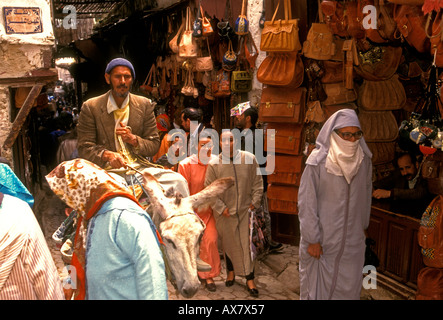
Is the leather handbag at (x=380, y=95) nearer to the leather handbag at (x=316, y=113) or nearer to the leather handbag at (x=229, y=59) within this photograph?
the leather handbag at (x=316, y=113)

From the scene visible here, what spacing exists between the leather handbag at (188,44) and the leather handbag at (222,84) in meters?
0.48

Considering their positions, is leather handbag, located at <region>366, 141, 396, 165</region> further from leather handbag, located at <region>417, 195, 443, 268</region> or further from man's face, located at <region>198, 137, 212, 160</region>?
man's face, located at <region>198, 137, 212, 160</region>

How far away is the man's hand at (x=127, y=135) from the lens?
3153 mm

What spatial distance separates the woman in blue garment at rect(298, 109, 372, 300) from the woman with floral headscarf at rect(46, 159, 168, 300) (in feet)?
5.85

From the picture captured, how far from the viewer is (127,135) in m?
3.16

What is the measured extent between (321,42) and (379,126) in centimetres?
127

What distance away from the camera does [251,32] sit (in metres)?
6.32

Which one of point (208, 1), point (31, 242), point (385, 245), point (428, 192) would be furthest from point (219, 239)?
point (208, 1)

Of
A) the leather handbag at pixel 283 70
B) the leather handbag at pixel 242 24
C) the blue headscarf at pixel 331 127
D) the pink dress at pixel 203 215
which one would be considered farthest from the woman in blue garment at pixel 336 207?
the leather handbag at pixel 242 24

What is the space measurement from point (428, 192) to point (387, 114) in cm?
124

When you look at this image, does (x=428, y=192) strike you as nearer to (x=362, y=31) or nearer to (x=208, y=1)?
(x=362, y=31)

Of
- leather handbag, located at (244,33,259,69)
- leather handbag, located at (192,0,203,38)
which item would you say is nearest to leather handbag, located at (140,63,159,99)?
leather handbag, located at (192,0,203,38)

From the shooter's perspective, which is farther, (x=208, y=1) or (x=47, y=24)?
(x=208, y=1)

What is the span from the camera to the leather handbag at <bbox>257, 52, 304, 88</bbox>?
5340mm
